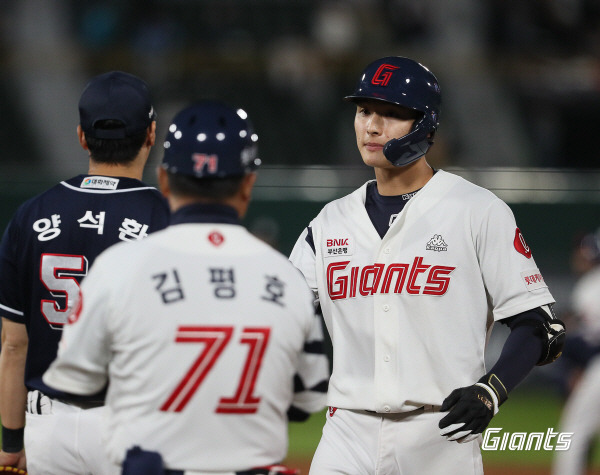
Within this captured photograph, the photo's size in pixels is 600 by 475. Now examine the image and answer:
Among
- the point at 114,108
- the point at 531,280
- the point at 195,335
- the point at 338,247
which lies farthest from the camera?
the point at 338,247

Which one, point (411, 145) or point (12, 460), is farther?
point (411, 145)

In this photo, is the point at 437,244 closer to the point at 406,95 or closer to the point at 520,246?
the point at 520,246

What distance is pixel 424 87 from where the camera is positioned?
15.0 feet

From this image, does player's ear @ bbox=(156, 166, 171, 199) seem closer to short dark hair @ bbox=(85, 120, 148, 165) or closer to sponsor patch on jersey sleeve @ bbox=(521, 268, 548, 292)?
short dark hair @ bbox=(85, 120, 148, 165)

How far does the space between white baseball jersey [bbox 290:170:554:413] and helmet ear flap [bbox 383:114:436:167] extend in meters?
0.17

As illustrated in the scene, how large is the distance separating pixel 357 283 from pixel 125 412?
1.74 meters

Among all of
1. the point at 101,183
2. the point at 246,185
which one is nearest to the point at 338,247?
the point at 101,183

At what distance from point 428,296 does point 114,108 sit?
1588 mm

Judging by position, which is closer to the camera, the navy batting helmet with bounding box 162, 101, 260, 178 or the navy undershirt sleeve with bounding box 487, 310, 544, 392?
the navy batting helmet with bounding box 162, 101, 260, 178

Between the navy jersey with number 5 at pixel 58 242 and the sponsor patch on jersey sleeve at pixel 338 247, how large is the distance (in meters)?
0.97

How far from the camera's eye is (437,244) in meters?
4.38

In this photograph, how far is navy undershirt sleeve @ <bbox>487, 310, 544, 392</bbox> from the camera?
405 centimetres
